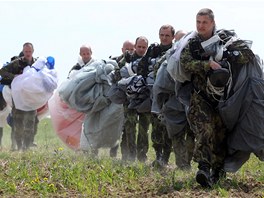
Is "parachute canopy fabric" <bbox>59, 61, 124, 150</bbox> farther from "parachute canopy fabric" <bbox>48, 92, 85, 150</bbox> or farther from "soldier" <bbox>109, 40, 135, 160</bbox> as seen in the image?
"parachute canopy fabric" <bbox>48, 92, 85, 150</bbox>

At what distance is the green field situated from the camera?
788cm

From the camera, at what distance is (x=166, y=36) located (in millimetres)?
Result: 11039

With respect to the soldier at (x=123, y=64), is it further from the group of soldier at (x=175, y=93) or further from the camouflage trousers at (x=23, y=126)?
the camouflage trousers at (x=23, y=126)

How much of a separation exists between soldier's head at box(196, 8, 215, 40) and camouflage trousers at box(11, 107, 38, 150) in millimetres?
7303

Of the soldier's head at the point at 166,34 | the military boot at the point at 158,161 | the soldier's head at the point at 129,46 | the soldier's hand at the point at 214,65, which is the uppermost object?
the soldier's head at the point at 166,34

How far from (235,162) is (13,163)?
301 centimetres

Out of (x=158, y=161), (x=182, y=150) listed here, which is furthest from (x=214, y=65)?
(x=158, y=161)

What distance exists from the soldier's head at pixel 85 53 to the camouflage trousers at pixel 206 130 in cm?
570

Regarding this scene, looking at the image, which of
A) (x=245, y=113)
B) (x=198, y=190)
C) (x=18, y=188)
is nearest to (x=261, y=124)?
(x=245, y=113)

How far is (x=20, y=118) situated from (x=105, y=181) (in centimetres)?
701

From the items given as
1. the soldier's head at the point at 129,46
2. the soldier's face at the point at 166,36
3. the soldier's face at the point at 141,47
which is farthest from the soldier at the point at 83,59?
the soldier's face at the point at 166,36

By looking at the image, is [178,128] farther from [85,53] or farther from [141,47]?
[85,53]

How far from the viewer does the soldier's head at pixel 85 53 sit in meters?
14.0

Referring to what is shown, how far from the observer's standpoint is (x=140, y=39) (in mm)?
12016
